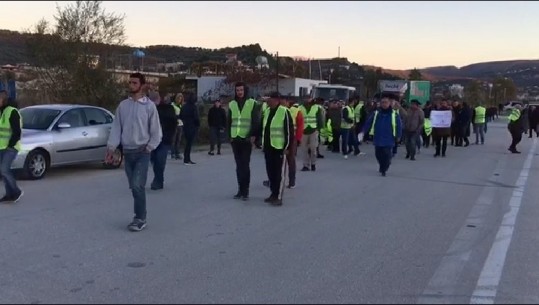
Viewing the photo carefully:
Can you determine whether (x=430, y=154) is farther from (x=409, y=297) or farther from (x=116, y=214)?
(x=409, y=297)

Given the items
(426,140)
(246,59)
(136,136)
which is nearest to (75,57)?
(426,140)

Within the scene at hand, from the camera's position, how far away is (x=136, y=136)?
736 cm

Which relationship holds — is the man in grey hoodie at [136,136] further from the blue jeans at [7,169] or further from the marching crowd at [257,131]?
the blue jeans at [7,169]

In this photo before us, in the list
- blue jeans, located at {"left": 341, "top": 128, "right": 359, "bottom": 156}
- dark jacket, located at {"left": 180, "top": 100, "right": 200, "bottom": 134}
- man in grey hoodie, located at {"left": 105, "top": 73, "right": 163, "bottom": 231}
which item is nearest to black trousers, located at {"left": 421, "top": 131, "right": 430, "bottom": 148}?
blue jeans, located at {"left": 341, "top": 128, "right": 359, "bottom": 156}

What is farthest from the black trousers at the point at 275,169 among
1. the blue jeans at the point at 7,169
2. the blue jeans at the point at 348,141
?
the blue jeans at the point at 348,141

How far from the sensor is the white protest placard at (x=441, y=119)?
1809 centimetres

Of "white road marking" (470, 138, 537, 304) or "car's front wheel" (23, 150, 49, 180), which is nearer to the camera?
"white road marking" (470, 138, 537, 304)

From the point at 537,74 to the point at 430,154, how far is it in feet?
74.8

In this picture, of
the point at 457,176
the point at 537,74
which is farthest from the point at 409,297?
the point at 537,74

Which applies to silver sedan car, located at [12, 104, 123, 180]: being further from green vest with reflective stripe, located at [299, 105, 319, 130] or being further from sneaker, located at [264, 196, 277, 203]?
green vest with reflective stripe, located at [299, 105, 319, 130]

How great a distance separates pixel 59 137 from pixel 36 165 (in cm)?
82

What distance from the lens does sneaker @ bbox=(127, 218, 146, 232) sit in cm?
734

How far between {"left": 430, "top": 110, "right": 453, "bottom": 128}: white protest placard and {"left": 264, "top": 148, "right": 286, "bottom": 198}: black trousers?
9.82 metres

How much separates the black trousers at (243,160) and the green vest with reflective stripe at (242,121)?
10 cm
